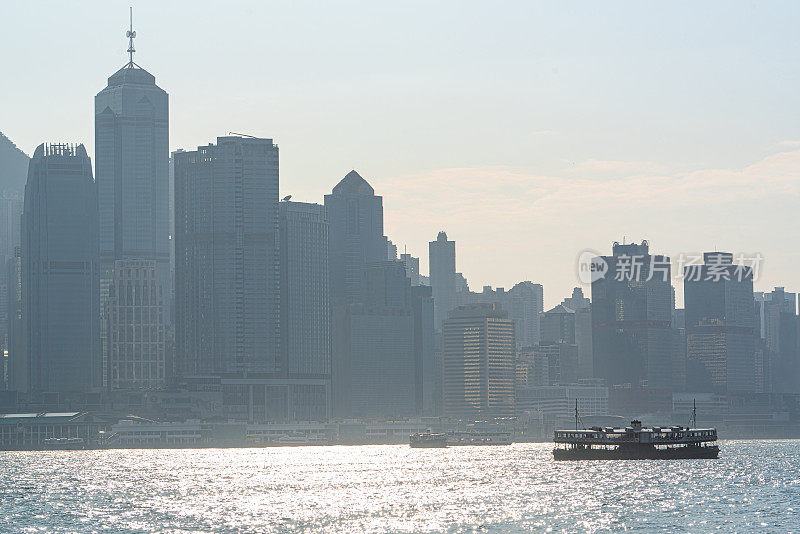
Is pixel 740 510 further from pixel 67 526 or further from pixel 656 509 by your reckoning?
pixel 67 526

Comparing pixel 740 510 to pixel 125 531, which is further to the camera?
pixel 740 510

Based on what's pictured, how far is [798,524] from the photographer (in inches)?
6526

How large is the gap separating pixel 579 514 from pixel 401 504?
1135 inches

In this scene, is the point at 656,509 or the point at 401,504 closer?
the point at 656,509

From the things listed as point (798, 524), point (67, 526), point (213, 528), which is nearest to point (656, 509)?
point (798, 524)

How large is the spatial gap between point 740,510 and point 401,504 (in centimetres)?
4666

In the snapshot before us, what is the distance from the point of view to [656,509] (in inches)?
7323

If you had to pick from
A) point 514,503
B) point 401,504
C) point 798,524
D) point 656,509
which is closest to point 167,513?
point 401,504

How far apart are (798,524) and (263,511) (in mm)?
70669

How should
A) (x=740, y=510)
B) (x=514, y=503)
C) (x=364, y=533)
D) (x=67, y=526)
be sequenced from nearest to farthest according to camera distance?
1. (x=364, y=533)
2. (x=67, y=526)
3. (x=740, y=510)
4. (x=514, y=503)

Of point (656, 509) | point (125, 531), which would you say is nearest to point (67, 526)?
point (125, 531)

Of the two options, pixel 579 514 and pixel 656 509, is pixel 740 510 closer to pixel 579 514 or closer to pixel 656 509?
pixel 656 509

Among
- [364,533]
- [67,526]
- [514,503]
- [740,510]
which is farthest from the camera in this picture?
[514,503]

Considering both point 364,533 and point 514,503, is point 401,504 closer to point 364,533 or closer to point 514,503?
point 514,503
